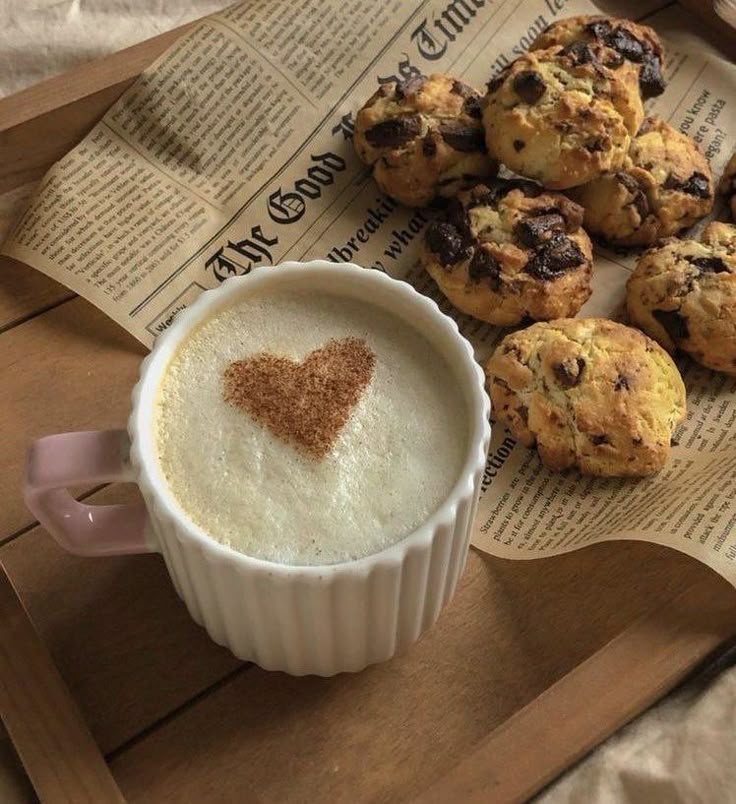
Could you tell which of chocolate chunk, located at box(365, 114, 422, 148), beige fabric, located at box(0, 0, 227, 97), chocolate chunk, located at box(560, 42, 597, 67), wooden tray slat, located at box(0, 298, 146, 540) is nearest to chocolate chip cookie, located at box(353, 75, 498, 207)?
chocolate chunk, located at box(365, 114, 422, 148)

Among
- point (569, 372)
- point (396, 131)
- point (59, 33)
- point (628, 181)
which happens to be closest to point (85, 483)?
point (569, 372)

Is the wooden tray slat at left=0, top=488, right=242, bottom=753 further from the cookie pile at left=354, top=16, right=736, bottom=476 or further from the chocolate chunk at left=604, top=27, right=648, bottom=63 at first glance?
the chocolate chunk at left=604, top=27, right=648, bottom=63

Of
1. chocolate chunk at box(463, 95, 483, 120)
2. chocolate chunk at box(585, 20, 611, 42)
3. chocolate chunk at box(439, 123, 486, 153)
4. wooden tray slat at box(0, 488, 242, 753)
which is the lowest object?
wooden tray slat at box(0, 488, 242, 753)

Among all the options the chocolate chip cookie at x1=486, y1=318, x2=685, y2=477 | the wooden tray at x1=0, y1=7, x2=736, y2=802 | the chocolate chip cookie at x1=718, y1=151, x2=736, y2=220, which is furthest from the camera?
the chocolate chip cookie at x1=718, y1=151, x2=736, y2=220

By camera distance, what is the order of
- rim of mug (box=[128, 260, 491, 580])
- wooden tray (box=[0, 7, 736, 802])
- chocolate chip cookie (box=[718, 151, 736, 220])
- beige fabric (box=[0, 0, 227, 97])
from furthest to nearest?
beige fabric (box=[0, 0, 227, 97]) → chocolate chip cookie (box=[718, 151, 736, 220]) → wooden tray (box=[0, 7, 736, 802]) → rim of mug (box=[128, 260, 491, 580])

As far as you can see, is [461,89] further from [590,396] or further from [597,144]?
[590,396]

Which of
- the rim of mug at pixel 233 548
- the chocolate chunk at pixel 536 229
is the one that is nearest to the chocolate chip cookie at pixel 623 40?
the chocolate chunk at pixel 536 229

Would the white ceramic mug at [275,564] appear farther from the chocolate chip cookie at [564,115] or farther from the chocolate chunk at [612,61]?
the chocolate chunk at [612,61]
